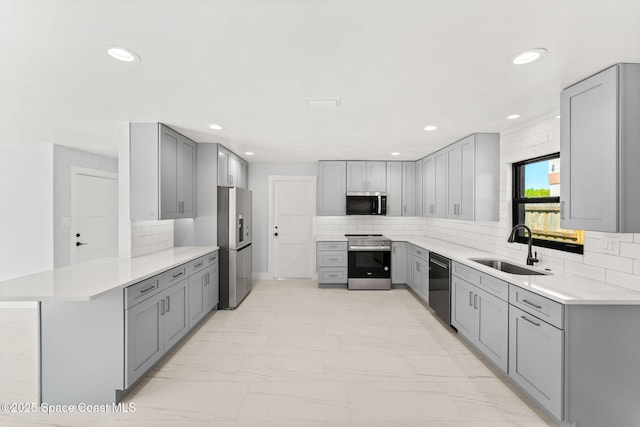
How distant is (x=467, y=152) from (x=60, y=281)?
14.1ft

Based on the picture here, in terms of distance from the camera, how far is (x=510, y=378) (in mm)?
2385

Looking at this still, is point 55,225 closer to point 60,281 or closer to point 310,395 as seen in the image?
point 60,281

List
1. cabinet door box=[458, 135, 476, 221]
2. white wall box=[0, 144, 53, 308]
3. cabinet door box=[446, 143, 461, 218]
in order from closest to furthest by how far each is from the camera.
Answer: cabinet door box=[458, 135, 476, 221] → cabinet door box=[446, 143, 461, 218] → white wall box=[0, 144, 53, 308]

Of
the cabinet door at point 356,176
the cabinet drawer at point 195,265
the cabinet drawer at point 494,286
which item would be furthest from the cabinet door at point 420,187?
the cabinet drawer at point 195,265

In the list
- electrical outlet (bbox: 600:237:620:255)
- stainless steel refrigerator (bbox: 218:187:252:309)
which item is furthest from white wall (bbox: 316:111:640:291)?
stainless steel refrigerator (bbox: 218:187:252:309)

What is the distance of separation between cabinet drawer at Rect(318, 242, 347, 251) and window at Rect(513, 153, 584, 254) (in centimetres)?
270

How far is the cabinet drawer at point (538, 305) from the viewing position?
190 cm

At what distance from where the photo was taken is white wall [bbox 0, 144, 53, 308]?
425 cm

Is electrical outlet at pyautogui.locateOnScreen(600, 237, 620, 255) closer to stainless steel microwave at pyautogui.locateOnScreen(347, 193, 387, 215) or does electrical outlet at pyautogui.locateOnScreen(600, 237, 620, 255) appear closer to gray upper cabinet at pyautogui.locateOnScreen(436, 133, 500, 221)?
gray upper cabinet at pyautogui.locateOnScreen(436, 133, 500, 221)

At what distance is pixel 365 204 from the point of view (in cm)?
556

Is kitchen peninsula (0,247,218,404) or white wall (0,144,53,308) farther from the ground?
white wall (0,144,53,308)

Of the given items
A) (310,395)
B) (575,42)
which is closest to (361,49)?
(575,42)

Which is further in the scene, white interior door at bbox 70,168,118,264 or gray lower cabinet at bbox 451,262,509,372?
white interior door at bbox 70,168,118,264

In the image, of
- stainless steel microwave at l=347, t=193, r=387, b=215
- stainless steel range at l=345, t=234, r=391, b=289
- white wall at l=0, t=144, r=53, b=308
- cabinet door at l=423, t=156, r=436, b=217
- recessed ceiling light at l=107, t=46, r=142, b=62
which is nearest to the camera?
recessed ceiling light at l=107, t=46, r=142, b=62
